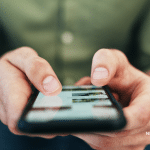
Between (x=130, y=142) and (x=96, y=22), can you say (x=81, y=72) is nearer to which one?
(x=96, y=22)

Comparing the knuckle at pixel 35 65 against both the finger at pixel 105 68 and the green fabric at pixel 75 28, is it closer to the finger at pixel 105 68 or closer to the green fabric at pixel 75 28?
the finger at pixel 105 68

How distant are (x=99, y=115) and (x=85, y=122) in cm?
2

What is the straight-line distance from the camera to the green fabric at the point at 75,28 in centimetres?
43

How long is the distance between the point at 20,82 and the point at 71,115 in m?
0.13

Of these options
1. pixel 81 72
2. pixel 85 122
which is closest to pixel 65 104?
pixel 85 122

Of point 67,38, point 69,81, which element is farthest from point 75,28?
point 69,81

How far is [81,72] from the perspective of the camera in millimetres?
490

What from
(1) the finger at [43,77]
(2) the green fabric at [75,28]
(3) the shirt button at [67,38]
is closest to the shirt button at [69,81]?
(2) the green fabric at [75,28]

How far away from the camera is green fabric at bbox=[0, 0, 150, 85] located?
1.42ft

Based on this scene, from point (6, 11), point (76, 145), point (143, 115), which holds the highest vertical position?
point (6, 11)

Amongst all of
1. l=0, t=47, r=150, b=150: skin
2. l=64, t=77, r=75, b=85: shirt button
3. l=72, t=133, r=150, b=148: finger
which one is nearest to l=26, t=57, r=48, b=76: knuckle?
l=0, t=47, r=150, b=150: skin

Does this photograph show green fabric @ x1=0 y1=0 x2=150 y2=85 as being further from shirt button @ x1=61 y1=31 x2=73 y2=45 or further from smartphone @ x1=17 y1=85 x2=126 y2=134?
smartphone @ x1=17 y1=85 x2=126 y2=134

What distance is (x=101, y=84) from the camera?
25cm

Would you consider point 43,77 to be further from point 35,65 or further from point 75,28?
point 75,28
